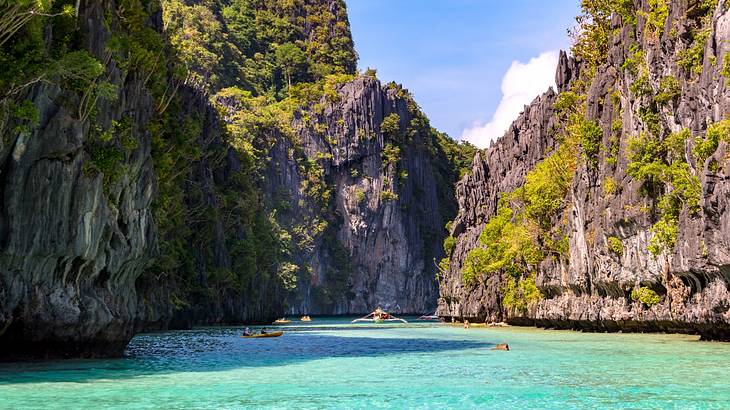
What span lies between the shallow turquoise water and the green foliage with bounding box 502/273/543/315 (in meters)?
27.8

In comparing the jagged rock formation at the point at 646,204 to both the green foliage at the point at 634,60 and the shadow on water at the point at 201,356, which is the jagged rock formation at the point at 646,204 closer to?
the green foliage at the point at 634,60

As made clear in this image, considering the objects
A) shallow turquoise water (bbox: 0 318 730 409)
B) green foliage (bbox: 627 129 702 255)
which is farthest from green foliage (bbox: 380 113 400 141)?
shallow turquoise water (bbox: 0 318 730 409)

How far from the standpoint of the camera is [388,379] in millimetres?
23828

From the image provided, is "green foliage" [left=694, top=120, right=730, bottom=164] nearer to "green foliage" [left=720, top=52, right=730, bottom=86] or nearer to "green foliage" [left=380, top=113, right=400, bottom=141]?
"green foliage" [left=720, top=52, right=730, bottom=86]

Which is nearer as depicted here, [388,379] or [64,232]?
[388,379]

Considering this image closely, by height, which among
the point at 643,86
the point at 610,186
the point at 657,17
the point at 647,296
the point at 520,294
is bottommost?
the point at 647,296

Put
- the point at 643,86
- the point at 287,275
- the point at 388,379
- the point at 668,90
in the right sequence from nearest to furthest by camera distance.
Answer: the point at 388,379, the point at 668,90, the point at 643,86, the point at 287,275

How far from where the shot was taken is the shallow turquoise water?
18.7m

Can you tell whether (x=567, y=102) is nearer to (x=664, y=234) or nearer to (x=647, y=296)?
(x=647, y=296)

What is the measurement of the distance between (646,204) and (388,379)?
931 inches

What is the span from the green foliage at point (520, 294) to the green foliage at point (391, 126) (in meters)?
63.9

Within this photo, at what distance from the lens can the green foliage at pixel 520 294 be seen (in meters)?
64.6

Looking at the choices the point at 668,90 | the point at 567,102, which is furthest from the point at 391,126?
the point at 668,90

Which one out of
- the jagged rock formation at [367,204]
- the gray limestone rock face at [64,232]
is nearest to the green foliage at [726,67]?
the gray limestone rock face at [64,232]
